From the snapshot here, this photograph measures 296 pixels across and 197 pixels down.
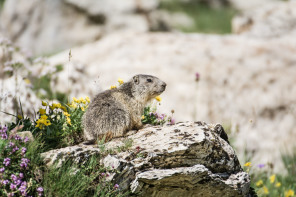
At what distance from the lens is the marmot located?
590 cm

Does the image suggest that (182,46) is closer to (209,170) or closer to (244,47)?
(244,47)

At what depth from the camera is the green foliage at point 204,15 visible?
77.6 feet

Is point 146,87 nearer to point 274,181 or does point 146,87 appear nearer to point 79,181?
point 79,181

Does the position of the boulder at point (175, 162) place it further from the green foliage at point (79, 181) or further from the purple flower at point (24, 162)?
the purple flower at point (24, 162)

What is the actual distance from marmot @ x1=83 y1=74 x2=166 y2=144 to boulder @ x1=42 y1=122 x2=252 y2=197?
271 mm

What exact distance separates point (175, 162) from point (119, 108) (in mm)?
1307

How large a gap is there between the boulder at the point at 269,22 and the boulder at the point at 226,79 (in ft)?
3.88

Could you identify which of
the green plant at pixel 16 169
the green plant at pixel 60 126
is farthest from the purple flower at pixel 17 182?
the green plant at pixel 60 126

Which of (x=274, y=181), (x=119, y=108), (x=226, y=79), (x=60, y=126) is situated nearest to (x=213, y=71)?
(x=226, y=79)

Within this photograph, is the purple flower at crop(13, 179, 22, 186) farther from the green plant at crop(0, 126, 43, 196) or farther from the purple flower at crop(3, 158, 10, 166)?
the purple flower at crop(3, 158, 10, 166)

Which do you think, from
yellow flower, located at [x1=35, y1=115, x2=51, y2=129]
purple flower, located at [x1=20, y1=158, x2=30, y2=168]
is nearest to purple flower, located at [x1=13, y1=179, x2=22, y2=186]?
purple flower, located at [x1=20, y1=158, x2=30, y2=168]

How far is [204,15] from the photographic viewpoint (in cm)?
2602

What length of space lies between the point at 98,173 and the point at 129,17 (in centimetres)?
1185

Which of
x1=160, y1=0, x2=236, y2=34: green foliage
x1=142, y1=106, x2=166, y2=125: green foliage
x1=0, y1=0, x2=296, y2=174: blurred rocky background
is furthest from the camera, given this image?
x1=160, y1=0, x2=236, y2=34: green foliage
